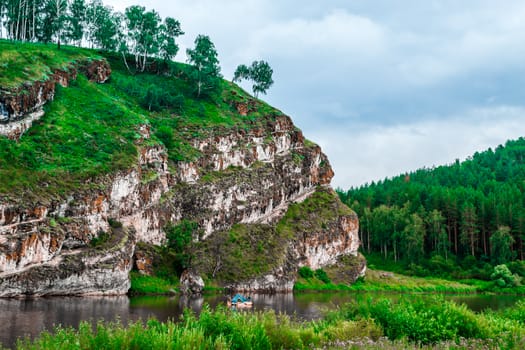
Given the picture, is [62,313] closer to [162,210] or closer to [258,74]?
[162,210]

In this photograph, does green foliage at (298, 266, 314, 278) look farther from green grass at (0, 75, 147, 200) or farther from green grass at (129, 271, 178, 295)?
green grass at (0, 75, 147, 200)

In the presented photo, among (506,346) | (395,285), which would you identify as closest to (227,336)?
(506,346)

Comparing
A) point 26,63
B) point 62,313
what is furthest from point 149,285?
point 26,63

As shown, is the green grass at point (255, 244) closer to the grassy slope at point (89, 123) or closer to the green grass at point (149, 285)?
the green grass at point (149, 285)

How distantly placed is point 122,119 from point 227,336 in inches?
2771

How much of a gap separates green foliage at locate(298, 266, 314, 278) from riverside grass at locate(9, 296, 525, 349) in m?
69.8

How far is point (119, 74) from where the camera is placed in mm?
107875

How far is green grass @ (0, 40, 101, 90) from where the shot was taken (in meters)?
71.4

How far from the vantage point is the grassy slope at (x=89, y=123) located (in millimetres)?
60562

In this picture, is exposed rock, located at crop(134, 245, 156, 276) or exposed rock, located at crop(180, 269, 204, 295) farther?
exposed rock, located at crop(180, 269, 204, 295)

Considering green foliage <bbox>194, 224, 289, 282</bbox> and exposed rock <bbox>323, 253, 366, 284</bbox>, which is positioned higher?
green foliage <bbox>194, 224, 289, 282</bbox>

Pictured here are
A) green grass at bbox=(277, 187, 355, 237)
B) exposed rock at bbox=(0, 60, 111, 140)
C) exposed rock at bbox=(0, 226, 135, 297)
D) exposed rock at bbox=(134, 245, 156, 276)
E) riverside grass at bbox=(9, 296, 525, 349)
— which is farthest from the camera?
green grass at bbox=(277, 187, 355, 237)

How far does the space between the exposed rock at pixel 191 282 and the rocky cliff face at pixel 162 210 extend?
28.9 feet

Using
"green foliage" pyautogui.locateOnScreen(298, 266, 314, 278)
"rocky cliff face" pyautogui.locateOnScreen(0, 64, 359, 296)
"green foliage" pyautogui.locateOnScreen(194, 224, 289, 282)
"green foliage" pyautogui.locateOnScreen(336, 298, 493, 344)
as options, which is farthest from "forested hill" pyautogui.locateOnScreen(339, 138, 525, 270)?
"green foliage" pyautogui.locateOnScreen(336, 298, 493, 344)
